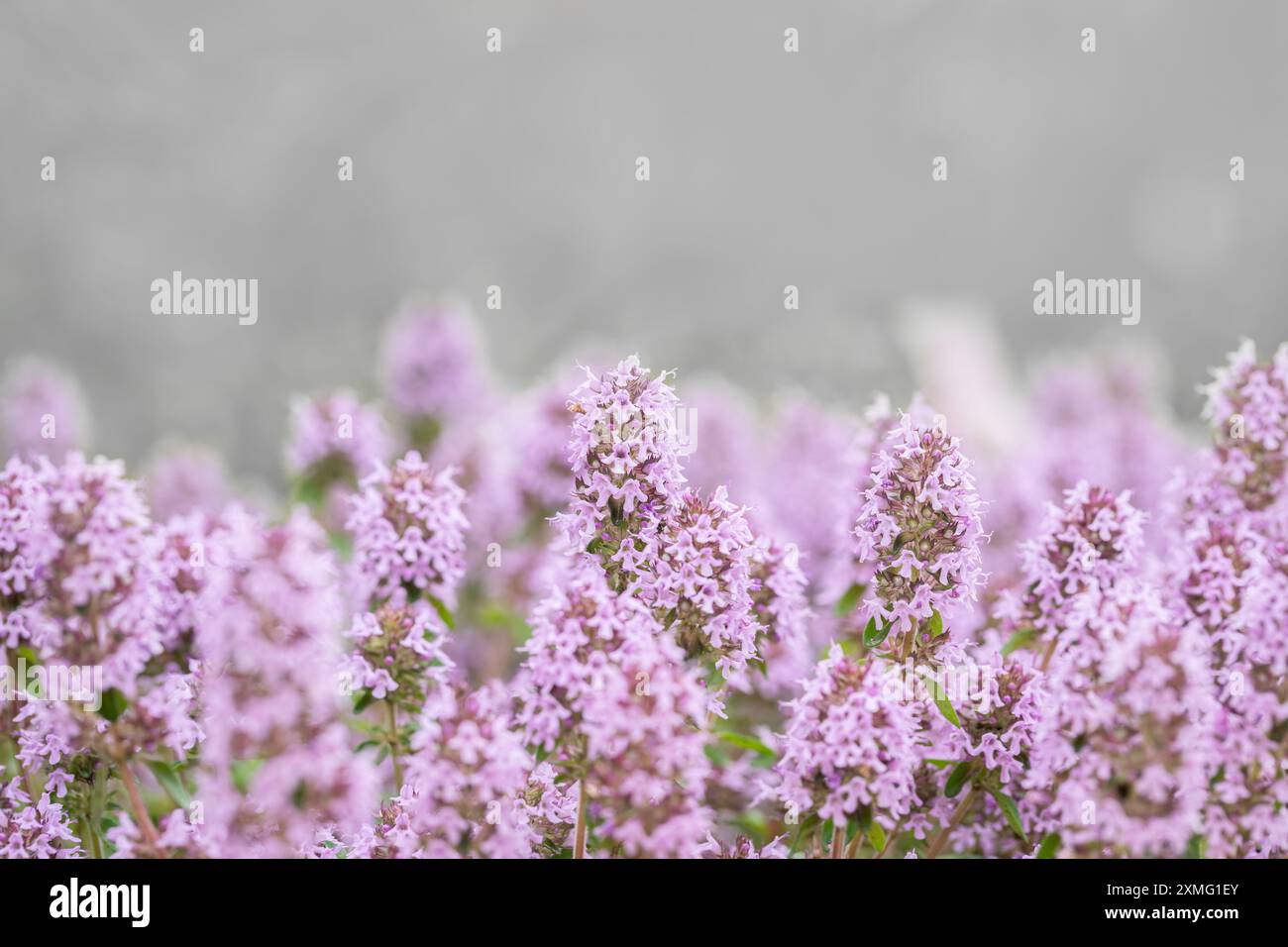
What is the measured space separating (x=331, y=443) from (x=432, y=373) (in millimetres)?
1740

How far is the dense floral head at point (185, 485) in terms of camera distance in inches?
259

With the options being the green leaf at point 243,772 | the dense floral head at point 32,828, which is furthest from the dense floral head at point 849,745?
the dense floral head at point 32,828

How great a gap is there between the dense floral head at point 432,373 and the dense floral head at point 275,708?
14.0 ft

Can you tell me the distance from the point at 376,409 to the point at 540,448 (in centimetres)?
92

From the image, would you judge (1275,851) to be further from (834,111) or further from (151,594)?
(834,111)

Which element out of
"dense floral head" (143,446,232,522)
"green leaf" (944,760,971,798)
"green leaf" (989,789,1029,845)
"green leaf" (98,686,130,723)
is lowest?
"green leaf" (989,789,1029,845)

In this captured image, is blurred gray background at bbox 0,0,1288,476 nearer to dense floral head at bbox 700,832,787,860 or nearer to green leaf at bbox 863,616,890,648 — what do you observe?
green leaf at bbox 863,616,890,648

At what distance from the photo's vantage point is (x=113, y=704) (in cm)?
289

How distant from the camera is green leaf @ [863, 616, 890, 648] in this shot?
335 cm

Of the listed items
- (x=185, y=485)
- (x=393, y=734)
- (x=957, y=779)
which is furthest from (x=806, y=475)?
(x=185, y=485)

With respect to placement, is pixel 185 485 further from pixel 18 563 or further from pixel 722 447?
pixel 18 563

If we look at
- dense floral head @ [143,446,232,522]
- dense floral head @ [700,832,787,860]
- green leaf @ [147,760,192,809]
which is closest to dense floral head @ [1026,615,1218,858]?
dense floral head @ [700,832,787,860]

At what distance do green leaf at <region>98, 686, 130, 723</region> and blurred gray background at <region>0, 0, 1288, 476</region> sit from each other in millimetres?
8323

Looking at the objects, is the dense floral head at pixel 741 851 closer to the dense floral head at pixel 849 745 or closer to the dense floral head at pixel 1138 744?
the dense floral head at pixel 849 745
